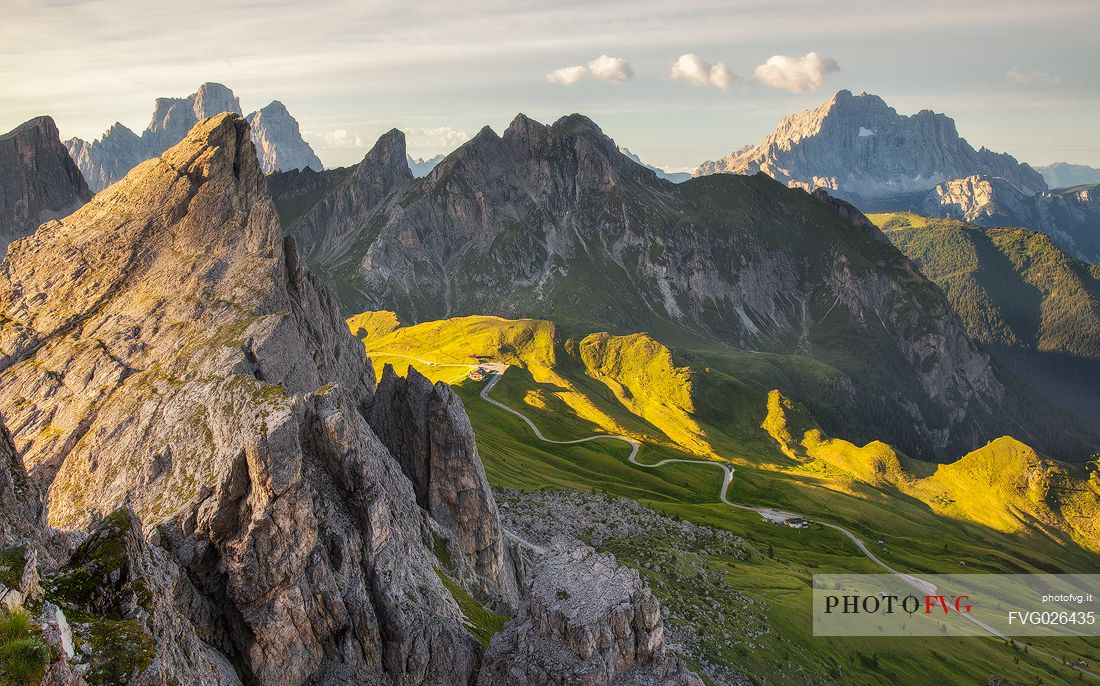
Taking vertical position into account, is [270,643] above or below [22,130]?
below

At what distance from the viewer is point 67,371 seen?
66.7 metres

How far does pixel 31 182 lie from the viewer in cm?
18550

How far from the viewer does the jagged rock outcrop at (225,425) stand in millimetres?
46500

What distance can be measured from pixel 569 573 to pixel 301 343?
127 feet

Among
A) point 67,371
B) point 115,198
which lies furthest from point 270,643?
point 115,198

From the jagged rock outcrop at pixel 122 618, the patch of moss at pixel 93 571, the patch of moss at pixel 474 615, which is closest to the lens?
the jagged rock outcrop at pixel 122 618

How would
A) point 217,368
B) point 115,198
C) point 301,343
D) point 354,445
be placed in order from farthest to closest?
point 115,198 < point 301,343 < point 217,368 < point 354,445

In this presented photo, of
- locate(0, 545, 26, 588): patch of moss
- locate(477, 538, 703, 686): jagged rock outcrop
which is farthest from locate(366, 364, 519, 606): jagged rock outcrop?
locate(0, 545, 26, 588): patch of moss

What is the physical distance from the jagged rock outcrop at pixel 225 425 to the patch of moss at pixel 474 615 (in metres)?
2.10

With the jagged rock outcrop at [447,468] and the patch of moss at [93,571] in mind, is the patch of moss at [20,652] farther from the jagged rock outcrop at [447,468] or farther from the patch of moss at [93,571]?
the jagged rock outcrop at [447,468]

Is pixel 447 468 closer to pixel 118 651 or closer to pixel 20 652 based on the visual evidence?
pixel 118 651

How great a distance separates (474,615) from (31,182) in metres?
190

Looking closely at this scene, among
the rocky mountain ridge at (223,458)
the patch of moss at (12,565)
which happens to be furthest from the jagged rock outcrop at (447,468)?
the patch of moss at (12,565)

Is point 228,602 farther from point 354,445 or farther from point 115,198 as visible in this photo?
point 115,198
